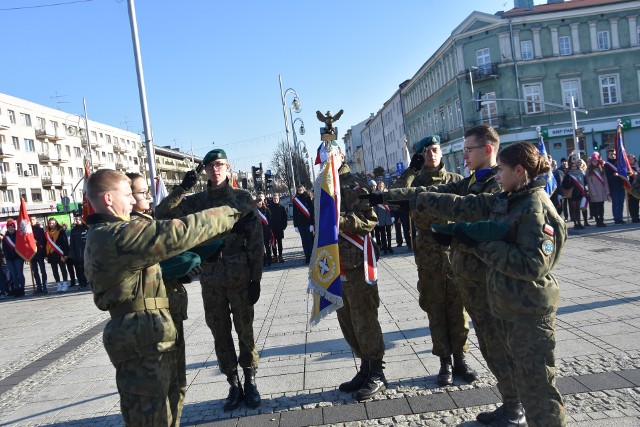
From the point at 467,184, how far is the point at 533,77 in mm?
46899

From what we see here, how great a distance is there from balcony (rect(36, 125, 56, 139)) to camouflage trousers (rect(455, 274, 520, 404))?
69.7 meters

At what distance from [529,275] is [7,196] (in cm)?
6503

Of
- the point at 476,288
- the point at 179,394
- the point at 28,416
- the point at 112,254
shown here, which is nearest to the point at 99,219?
the point at 112,254

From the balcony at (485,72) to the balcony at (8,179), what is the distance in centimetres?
5016

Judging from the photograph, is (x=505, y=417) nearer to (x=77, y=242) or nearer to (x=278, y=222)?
(x=278, y=222)

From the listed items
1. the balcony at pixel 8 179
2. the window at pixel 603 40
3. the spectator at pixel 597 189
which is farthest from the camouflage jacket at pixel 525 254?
the balcony at pixel 8 179

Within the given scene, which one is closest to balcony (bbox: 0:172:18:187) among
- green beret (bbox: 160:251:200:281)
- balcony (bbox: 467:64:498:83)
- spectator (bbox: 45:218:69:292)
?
spectator (bbox: 45:218:69:292)

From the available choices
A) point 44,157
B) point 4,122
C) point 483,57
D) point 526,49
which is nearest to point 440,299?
point 483,57

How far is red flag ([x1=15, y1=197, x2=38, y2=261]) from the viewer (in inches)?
564

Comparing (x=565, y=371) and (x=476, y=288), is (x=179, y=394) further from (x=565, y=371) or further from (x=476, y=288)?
(x=565, y=371)

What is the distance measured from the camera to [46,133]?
64.0m

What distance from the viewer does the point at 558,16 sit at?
45.2 metres

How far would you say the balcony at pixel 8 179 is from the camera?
56.0 m

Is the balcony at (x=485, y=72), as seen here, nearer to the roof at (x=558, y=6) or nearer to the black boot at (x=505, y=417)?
the roof at (x=558, y=6)
